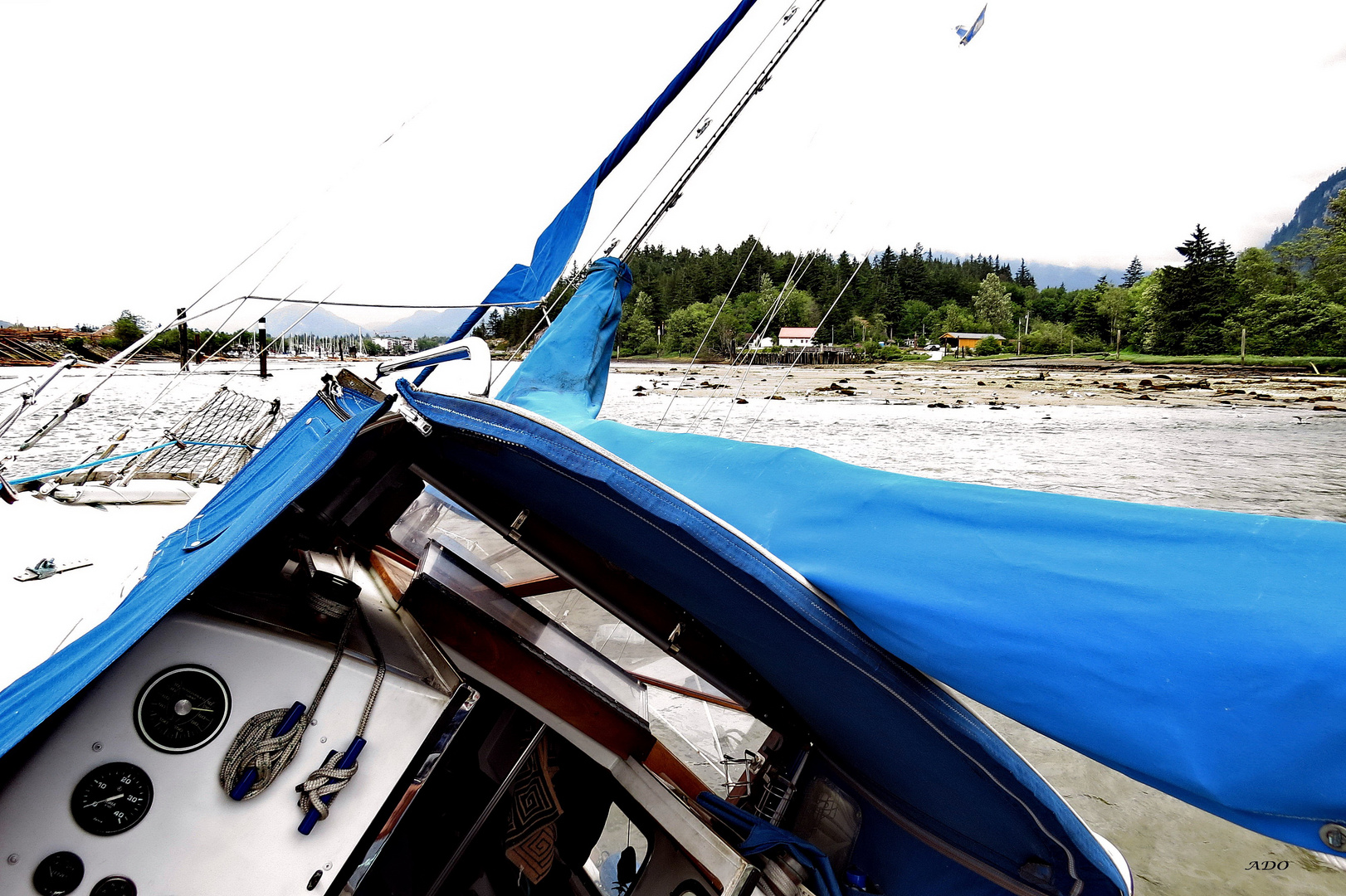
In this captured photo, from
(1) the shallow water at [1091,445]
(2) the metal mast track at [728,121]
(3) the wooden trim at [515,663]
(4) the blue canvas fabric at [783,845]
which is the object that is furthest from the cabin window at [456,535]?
(1) the shallow water at [1091,445]

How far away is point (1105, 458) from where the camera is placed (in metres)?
16.7

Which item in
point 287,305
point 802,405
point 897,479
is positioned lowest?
point 802,405

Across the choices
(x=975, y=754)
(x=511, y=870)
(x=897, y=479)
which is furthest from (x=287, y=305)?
(x=975, y=754)

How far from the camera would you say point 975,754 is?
1382 mm

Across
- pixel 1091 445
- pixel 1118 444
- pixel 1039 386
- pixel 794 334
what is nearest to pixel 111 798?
pixel 1091 445

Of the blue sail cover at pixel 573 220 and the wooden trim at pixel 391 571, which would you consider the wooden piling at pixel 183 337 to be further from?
the blue sail cover at pixel 573 220

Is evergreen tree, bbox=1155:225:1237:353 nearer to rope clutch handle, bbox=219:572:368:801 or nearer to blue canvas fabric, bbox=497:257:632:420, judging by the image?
blue canvas fabric, bbox=497:257:632:420

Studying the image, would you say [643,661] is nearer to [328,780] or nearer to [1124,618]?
[328,780]

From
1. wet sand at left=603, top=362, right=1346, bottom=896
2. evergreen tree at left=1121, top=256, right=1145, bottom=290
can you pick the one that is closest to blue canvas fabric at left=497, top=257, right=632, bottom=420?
wet sand at left=603, top=362, right=1346, bottom=896

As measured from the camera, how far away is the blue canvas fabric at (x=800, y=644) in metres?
1.31

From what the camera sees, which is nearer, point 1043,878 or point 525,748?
point 1043,878

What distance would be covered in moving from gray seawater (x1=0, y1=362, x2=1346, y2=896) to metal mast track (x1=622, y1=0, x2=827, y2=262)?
2047mm

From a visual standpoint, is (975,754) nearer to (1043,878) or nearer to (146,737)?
(1043,878)

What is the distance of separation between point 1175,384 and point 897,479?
39118 mm
